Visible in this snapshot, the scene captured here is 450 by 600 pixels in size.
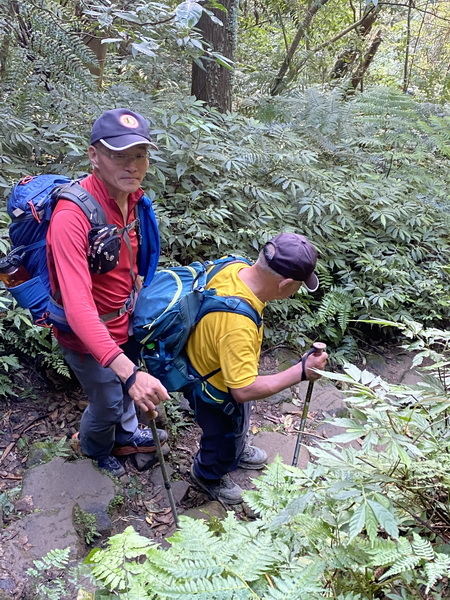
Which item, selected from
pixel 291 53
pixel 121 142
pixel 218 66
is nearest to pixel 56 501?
pixel 121 142

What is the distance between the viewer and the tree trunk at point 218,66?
6.36 m

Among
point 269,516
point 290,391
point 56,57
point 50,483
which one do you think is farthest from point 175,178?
point 269,516

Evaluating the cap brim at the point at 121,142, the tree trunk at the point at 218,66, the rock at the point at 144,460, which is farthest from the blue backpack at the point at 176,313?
the tree trunk at the point at 218,66

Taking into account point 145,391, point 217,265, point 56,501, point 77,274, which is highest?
point 77,274

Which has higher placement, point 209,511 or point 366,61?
point 366,61

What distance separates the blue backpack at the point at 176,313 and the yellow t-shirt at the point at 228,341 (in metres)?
0.04

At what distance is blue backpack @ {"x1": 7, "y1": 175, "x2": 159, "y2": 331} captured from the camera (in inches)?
105

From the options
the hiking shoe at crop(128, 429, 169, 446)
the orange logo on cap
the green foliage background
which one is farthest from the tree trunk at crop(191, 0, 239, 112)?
the hiking shoe at crop(128, 429, 169, 446)

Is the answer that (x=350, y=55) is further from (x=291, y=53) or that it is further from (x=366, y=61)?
(x=291, y=53)

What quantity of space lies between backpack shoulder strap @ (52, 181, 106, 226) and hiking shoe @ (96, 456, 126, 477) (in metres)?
1.92

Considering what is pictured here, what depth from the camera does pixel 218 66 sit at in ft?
21.5

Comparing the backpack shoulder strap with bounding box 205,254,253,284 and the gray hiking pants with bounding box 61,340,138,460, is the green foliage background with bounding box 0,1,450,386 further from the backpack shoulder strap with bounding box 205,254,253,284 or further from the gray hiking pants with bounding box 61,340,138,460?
the backpack shoulder strap with bounding box 205,254,253,284

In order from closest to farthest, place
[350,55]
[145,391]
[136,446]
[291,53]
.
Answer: [145,391] → [136,446] → [291,53] → [350,55]

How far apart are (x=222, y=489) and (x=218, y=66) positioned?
5439 millimetres
